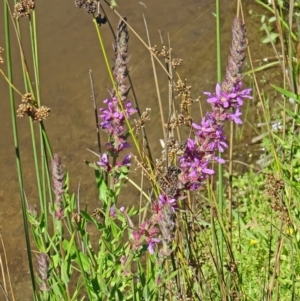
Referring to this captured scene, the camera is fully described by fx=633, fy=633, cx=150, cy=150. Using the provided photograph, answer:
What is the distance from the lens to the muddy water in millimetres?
3146

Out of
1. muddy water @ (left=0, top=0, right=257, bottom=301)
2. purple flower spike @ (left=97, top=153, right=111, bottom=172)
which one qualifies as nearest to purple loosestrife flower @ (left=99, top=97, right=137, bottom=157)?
purple flower spike @ (left=97, top=153, right=111, bottom=172)

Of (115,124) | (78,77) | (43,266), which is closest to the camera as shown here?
(43,266)

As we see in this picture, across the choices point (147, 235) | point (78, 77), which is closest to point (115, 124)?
point (147, 235)

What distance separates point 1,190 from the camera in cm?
315

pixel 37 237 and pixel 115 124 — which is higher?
pixel 115 124

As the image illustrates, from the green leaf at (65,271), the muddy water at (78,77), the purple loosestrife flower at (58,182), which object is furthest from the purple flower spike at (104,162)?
the muddy water at (78,77)

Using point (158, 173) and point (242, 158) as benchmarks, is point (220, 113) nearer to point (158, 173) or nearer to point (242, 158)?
point (158, 173)

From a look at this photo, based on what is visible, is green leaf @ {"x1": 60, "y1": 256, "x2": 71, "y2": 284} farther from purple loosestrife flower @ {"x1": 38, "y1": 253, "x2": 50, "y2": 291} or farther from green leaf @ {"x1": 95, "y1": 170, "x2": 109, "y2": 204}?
green leaf @ {"x1": 95, "y1": 170, "x2": 109, "y2": 204}

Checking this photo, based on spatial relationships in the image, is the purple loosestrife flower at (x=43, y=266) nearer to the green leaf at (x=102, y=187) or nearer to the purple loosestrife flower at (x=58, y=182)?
the purple loosestrife flower at (x=58, y=182)

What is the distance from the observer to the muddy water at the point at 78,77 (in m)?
3.15

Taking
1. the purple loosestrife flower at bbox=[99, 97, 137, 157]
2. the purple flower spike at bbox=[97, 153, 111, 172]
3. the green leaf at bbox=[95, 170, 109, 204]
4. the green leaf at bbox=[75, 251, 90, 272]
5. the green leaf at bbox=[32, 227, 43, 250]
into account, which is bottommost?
the green leaf at bbox=[75, 251, 90, 272]

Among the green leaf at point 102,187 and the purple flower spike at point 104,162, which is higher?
the purple flower spike at point 104,162

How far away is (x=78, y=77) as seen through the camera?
374cm

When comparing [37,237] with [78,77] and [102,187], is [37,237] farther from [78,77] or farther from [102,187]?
[78,77]
